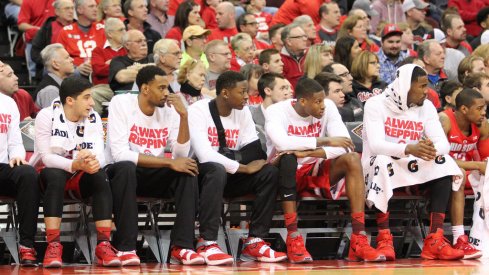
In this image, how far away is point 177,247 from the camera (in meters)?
9.16

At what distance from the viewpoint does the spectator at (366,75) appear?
A: 12109 mm

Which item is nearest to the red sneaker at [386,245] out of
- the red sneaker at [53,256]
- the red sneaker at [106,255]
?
the red sneaker at [106,255]

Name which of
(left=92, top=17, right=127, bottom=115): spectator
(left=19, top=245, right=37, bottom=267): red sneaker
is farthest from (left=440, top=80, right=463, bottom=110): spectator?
(left=19, top=245, right=37, bottom=267): red sneaker

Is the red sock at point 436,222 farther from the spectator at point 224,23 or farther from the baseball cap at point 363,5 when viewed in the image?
the baseball cap at point 363,5

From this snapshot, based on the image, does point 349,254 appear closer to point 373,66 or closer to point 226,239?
point 226,239

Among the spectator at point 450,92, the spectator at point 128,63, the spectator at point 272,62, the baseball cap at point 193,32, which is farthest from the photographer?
the baseball cap at point 193,32

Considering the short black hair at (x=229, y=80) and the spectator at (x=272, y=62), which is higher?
the spectator at (x=272, y=62)

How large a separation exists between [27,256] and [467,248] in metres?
3.68

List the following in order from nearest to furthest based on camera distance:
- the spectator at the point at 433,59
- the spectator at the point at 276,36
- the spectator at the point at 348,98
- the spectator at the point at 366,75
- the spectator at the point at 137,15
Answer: the spectator at the point at 348,98, the spectator at the point at 366,75, the spectator at the point at 433,59, the spectator at the point at 137,15, the spectator at the point at 276,36

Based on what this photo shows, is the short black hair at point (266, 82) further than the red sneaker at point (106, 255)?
Yes

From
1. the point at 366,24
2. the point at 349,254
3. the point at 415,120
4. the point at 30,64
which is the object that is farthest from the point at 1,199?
the point at 366,24

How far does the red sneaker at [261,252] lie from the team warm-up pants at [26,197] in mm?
1815

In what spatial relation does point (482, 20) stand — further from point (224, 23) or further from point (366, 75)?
Result: point (366, 75)

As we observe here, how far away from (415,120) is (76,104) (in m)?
3.02
